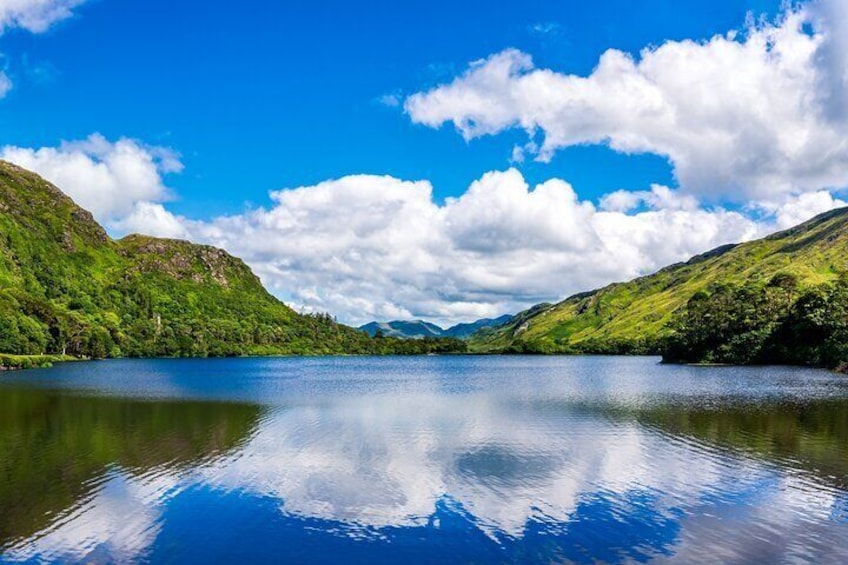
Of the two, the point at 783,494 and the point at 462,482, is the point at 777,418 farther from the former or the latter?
the point at 462,482

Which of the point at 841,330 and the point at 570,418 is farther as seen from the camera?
the point at 841,330

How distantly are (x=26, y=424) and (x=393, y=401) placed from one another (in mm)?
46336

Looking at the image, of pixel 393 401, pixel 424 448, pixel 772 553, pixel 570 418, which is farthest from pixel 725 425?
pixel 393 401

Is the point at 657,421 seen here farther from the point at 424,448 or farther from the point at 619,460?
the point at 424,448

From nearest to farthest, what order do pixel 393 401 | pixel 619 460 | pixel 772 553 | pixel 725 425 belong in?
1. pixel 772 553
2. pixel 619 460
3. pixel 725 425
4. pixel 393 401

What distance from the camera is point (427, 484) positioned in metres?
38.8

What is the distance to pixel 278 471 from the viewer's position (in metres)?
42.6

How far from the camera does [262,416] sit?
7200 cm

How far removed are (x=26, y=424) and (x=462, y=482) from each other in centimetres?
5165

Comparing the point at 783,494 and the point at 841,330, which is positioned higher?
the point at 841,330

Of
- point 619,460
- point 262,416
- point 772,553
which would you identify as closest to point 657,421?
point 619,460

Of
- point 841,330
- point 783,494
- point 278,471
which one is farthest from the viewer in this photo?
point 841,330

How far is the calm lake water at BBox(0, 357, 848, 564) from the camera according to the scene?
27359 mm

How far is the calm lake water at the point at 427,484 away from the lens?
1077 inches
